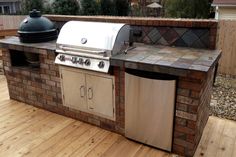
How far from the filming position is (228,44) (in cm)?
607

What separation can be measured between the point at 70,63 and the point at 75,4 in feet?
25.7

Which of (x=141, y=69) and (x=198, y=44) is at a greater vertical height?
(x=198, y=44)

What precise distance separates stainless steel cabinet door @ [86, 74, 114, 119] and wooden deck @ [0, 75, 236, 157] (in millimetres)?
273

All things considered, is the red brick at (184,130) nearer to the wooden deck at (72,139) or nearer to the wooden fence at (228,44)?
the wooden deck at (72,139)

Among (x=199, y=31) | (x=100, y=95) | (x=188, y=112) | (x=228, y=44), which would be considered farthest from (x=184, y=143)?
(x=228, y=44)

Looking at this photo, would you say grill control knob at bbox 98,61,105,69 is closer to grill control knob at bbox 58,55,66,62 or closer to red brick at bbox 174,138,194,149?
grill control knob at bbox 58,55,66,62

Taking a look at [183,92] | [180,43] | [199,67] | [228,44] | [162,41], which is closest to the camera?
[199,67]

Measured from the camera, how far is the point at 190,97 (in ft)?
7.23

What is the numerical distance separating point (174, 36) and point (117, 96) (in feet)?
3.45

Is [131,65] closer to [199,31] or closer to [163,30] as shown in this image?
[163,30]

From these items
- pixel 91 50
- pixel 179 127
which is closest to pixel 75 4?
pixel 91 50

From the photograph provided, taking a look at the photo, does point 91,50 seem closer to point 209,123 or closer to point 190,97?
point 190,97

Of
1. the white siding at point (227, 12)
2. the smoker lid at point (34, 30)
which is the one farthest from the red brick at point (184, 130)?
the white siding at point (227, 12)

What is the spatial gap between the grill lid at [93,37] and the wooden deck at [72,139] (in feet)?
3.32
